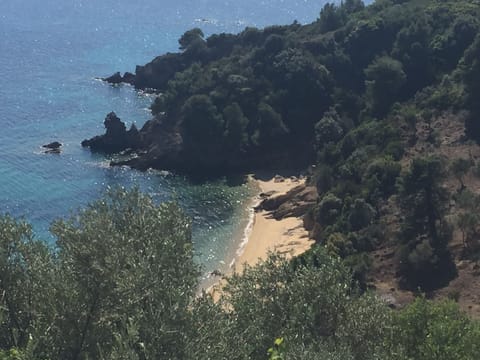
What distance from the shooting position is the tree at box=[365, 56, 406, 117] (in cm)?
7100

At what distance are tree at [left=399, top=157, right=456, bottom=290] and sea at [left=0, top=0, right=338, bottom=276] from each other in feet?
50.7

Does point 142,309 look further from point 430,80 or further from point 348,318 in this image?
point 430,80

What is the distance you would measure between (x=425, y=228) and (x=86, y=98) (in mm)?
69870

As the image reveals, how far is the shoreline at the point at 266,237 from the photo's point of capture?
177ft

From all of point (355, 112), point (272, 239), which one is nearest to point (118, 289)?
point (272, 239)

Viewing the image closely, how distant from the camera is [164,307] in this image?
19688 millimetres

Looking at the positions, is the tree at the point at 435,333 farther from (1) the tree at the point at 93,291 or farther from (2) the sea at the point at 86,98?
(1) the tree at the point at 93,291

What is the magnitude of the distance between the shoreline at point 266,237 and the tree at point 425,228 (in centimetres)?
944

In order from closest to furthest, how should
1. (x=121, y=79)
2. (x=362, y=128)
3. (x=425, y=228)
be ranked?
(x=425, y=228)
(x=362, y=128)
(x=121, y=79)

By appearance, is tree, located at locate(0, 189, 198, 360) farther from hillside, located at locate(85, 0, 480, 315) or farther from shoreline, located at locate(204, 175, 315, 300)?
shoreline, located at locate(204, 175, 315, 300)

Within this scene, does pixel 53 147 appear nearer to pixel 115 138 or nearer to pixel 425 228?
pixel 115 138

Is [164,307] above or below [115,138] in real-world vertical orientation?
above

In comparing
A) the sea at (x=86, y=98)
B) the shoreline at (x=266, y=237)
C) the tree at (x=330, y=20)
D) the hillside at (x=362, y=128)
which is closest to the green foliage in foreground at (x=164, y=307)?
the sea at (x=86, y=98)

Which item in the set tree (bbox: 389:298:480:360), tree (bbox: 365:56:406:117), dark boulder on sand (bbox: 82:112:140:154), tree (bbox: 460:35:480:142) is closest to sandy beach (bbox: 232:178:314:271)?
tree (bbox: 460:35:480:142)
